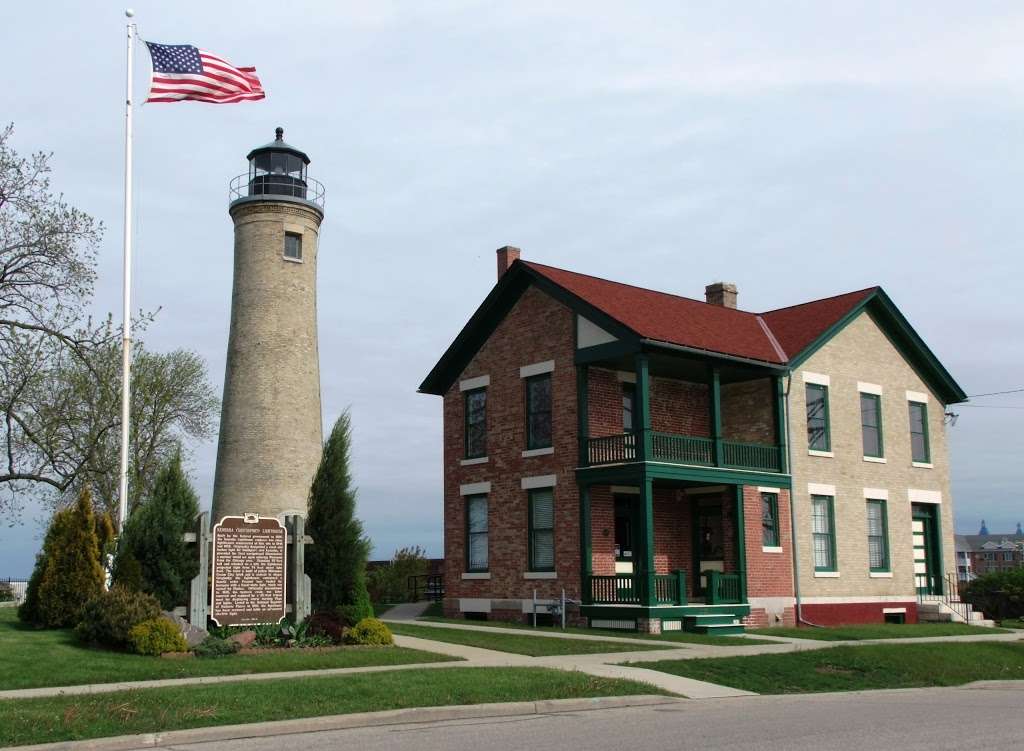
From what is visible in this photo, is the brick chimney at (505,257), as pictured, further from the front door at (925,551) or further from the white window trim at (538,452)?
the front door at (925,551)

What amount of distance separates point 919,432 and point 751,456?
818 centimetres

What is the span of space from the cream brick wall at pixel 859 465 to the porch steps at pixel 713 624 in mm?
3504

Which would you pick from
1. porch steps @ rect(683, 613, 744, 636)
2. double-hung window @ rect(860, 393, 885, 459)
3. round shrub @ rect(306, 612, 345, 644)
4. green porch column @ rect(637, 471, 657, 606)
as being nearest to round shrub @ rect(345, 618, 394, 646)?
round shrub @ rect(306, 612, 345, 644)

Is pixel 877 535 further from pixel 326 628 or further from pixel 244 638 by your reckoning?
pixel 244 638

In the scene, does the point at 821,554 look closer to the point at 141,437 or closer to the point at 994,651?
the point at 994,651

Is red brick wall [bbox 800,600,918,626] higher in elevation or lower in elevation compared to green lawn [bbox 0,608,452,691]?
lower

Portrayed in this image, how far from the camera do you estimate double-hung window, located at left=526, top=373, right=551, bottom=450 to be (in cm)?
2803

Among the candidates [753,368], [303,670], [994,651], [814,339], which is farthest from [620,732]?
[814,339]

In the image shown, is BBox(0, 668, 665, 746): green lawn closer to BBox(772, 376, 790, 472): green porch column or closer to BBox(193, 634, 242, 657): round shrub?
BBox(193, 634, 242, 657): round shrub

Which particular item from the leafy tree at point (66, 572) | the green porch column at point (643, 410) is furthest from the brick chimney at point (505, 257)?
the leafy tree at point (66, 572)

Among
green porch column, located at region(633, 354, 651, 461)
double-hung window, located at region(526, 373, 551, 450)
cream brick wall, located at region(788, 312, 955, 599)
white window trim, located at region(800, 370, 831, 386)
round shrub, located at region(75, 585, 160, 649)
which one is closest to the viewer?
round shrub, located at region(75, 585, 160, 649)

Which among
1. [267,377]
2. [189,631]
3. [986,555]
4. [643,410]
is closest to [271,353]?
[267,377]

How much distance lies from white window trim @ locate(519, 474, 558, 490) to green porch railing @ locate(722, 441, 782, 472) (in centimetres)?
415

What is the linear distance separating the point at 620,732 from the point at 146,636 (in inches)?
349
